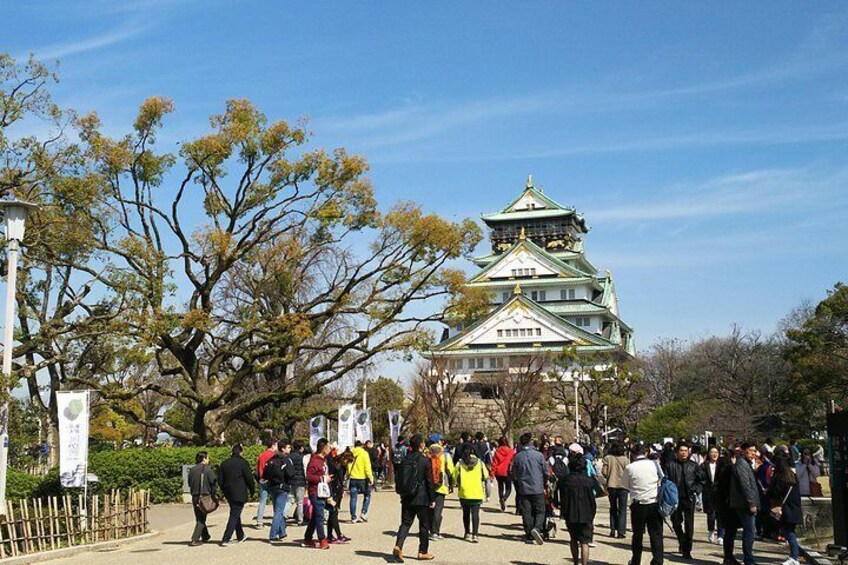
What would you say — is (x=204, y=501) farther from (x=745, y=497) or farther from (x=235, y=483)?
(x=745, y=497)

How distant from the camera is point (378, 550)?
13219 millimetres

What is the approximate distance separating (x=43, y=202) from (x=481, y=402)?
38.5 meters

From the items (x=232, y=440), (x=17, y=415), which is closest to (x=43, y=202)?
(x=17, y=415)

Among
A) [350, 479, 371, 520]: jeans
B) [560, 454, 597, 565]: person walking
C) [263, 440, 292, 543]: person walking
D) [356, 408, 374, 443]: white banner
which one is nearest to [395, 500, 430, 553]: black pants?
[560, 454, 597, 565]: person walking

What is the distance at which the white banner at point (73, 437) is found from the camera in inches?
585

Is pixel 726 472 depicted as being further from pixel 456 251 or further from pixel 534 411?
pixel 534 411

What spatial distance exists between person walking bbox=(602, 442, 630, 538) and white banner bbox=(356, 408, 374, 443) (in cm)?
1260

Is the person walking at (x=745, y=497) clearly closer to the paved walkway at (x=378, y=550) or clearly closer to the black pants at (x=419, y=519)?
the paved walkway at (x=378, y=550)

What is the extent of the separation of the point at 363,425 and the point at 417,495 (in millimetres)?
15570

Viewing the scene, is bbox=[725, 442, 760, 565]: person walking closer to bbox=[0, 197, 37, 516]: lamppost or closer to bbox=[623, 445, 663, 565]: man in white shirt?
bbox=[623, 445, 663, 565]: man in white shirt

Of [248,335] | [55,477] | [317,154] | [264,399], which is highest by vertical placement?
[317,154]

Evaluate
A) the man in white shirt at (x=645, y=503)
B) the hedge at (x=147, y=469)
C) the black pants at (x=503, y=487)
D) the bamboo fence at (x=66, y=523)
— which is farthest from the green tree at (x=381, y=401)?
the man in white shirt at (x=645, y=503)

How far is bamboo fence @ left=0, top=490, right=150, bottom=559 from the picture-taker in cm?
1292

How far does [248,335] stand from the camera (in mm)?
26625
